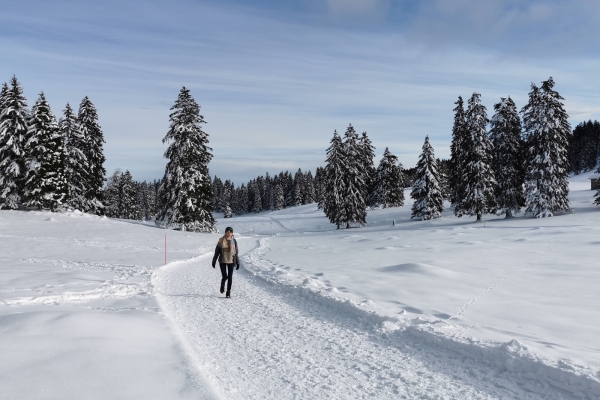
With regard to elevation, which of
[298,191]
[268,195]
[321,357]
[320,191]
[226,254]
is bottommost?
[321,357]

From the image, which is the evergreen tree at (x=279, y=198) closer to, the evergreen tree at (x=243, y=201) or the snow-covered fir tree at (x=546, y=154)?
the evergreen tree at (x=243, y=201)

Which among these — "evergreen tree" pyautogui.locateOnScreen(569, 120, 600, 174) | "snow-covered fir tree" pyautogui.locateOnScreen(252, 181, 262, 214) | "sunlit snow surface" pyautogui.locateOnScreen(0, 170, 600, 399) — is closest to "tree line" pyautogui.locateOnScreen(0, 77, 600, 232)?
"sunlit snow surface" pyautogui.locateOnScreen(0, 170, 600, 399)

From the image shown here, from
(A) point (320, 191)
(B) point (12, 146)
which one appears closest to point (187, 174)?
(B) point (12, 146)

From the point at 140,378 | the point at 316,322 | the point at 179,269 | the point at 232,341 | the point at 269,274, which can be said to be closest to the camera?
the point at 140,378

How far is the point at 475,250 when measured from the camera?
2011cm

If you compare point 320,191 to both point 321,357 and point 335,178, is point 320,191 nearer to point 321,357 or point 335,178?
point 335,178

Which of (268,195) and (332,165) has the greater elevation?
(332,165)

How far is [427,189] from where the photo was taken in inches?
1873

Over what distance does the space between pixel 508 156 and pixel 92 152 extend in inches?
1777

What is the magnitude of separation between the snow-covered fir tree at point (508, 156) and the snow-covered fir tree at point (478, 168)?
2.31ft

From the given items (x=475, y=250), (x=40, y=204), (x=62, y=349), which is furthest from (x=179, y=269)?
(x=40, y=204)

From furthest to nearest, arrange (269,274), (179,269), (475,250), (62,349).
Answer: (475,250)
(179,269)
(269,274)
(62,349)

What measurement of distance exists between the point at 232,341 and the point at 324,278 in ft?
22.9

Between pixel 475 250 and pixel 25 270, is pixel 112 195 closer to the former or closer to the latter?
pixel 25 270
